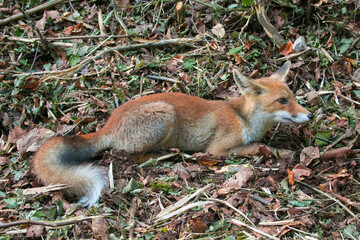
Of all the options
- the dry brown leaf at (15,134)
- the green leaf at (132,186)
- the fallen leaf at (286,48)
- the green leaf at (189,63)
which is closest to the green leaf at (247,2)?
the fallen leaf at (286,48)

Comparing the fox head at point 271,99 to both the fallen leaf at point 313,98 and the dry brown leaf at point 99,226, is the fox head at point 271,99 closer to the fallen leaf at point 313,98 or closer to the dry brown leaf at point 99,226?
the fallen leaf at point 313,98

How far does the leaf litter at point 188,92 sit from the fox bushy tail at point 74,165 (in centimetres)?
18

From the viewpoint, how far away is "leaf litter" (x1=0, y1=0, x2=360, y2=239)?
4.61 meters

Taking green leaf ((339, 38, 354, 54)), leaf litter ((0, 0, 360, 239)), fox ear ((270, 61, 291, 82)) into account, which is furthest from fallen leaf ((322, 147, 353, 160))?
green leaf ((339, 38, 354, 54))

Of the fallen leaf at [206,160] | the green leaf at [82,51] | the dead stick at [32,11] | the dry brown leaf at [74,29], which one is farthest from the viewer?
the dead stick at [32,11]

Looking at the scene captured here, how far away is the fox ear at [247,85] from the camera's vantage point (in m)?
6.29

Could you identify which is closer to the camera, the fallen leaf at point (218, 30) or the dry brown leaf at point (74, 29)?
the fallen leaf at point (218, 30)

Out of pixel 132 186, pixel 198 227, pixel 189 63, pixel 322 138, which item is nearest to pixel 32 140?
pixel 132 186

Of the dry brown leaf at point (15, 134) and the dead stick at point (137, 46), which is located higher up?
the dead stick at point (137, 46)

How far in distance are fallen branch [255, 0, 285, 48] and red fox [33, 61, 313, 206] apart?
4.39ft

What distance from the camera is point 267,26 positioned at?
25.9 ft

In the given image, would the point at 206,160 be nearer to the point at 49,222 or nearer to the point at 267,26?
the point at 49,222

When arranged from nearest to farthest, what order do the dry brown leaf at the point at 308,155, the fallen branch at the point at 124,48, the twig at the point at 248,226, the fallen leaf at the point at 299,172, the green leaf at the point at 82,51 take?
the twig at the point at 248,226 < the fallen leaf at the point at 299,172 < the dry brown leaf at the point at 308,155 < the fallen branch at the point at 124,48 < the green leaf at the point at 82,51

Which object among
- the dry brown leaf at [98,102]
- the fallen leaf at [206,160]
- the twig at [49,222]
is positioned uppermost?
the dry brown leaf at [98,102]
